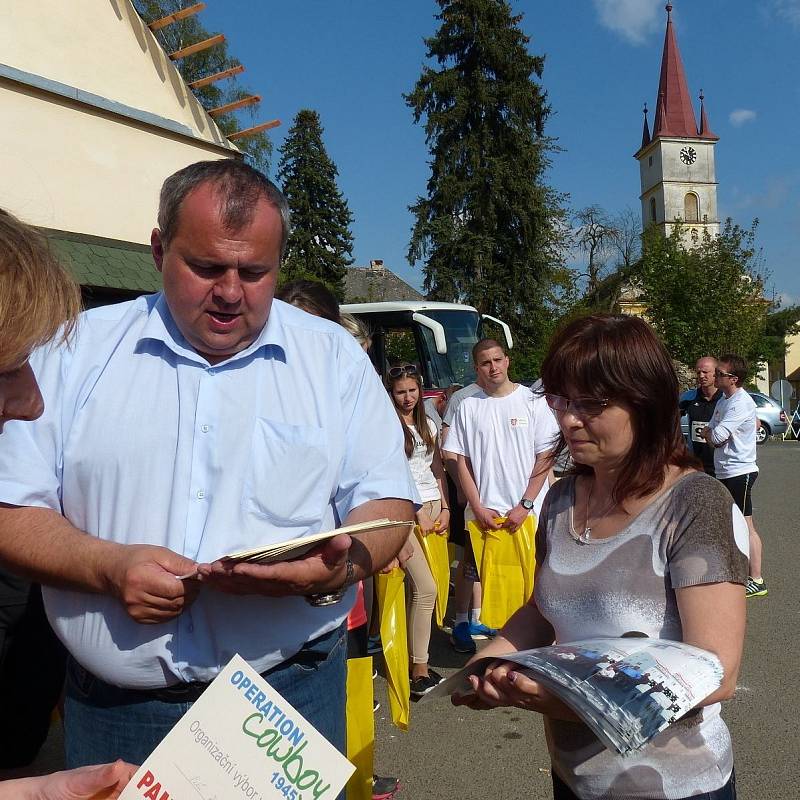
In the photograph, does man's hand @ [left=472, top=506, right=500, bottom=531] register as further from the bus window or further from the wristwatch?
the bus window

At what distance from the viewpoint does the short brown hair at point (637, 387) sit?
75.2 inches

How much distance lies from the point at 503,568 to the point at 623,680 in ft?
12.4

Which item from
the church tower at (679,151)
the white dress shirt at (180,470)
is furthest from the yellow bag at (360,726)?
the church tower at (679,151)

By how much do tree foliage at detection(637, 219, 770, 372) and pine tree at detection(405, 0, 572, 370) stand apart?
4.75 metres

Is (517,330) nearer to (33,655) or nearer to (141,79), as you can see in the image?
(141,79)

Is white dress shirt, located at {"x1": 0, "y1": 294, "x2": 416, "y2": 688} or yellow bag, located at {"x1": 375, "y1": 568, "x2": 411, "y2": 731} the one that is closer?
white dress shirt, located at {"x1": 0, "y1": 294, "x2": 416, "y2": 688}

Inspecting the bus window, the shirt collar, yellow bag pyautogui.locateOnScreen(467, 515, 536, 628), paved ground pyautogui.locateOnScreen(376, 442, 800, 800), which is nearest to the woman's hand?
the shirt collar

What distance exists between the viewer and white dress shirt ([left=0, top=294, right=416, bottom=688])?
70.7 inches

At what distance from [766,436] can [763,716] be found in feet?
78.2

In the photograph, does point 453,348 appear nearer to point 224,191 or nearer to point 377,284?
point 224,191

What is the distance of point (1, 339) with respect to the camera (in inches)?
49.2

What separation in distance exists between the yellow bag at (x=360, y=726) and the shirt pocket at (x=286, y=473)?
1384 millimetres

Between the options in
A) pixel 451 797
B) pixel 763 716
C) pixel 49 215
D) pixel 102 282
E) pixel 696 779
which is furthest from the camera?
pixel 49 215

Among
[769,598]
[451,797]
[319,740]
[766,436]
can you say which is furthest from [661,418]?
[766,436]
